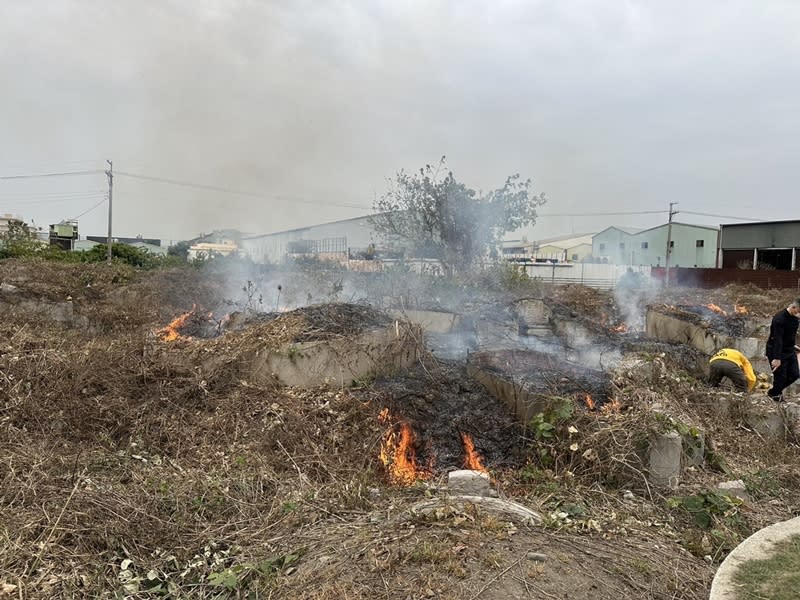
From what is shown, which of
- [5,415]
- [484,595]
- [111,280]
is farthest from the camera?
[111,280]

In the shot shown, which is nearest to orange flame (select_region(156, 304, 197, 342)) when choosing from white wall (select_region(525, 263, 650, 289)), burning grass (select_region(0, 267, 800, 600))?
burning grass (select_region(0, 267, 800, 600))

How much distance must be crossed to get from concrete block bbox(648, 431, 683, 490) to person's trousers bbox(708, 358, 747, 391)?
2.87 metres

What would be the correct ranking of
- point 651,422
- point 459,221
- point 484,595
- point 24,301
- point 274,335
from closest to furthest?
point 484,595
point 651,422
point 274,335
point 24,301
point 459,221

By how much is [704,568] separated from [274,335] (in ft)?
15.8

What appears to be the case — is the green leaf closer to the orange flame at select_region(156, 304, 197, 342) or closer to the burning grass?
the burning grass

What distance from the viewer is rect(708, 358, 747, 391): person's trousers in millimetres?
6203

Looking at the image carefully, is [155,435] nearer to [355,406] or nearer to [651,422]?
[355,406]

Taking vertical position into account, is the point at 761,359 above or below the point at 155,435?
above

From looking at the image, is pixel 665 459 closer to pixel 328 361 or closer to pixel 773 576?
pixel 773 576

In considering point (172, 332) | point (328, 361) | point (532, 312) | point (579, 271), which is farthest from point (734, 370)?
point (579, 271)

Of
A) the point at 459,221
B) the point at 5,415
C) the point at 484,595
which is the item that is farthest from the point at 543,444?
the point at 459,221

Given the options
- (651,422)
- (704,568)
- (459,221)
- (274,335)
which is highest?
(459,221)

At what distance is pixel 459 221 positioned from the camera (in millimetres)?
15602

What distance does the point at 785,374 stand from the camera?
6.10 meters
